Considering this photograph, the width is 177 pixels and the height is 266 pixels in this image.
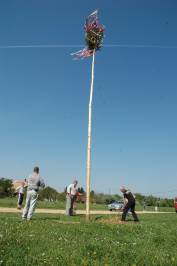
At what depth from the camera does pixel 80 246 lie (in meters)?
11.8

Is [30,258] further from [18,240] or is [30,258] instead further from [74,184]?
[74,184]

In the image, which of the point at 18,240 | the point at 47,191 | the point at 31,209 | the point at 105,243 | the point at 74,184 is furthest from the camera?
the point at 47,191

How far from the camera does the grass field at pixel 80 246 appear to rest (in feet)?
33.7

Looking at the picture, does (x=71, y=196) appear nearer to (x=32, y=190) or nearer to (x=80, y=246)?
(x=32, y=190)

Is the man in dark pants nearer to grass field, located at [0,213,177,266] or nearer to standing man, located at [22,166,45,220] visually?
standing man, located at [22,166,45,220]

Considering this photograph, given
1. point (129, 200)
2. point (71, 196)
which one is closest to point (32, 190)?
point (129, 200)

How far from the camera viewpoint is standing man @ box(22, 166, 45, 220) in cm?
1849

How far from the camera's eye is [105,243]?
12617 millimetres

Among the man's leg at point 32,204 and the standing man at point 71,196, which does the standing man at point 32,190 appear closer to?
the man's leg at point 32,204

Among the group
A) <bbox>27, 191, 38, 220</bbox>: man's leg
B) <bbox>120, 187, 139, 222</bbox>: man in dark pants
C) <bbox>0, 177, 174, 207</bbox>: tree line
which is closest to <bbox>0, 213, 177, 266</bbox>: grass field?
<bbox>27, 191, 38, 220</bbox>: man's leg

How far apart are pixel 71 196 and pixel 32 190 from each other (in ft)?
24.1

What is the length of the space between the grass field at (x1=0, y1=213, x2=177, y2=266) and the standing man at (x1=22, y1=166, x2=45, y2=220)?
3426 mm

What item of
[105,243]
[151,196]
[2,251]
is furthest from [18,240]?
[151,196]

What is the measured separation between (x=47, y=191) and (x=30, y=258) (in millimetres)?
86757
